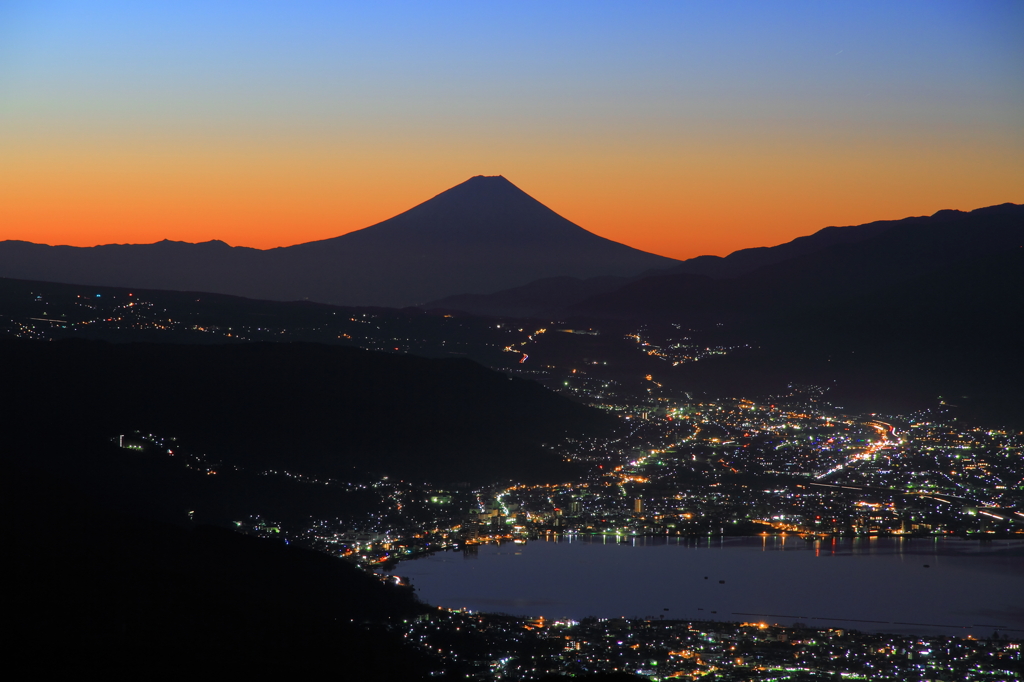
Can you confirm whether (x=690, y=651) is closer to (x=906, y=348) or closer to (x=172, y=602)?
(x=172, y=602)

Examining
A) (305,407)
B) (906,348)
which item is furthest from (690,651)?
(906,348)

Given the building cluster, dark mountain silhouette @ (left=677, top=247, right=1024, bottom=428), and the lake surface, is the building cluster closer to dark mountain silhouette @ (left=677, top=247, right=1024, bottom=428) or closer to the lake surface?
the lake surface

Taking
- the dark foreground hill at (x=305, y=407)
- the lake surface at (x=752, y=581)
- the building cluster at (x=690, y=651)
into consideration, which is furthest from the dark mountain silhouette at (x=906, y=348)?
the building cluster at (x=690, y=651)

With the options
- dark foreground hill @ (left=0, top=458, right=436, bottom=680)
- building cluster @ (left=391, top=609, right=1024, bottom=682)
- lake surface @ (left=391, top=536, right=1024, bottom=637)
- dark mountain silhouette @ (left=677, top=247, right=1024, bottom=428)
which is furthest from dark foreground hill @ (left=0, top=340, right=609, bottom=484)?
building cluster @ (left=391, top=609, right=1024, bottom=682)

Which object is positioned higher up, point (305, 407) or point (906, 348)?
point (906, 348)

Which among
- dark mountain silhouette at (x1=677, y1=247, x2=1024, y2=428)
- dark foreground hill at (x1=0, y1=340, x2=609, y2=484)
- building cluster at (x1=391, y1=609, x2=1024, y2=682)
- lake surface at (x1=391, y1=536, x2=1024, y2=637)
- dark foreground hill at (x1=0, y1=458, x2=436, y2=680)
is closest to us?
dark foreground hill at (x1=0, y1=458, x2=436, y2=680)

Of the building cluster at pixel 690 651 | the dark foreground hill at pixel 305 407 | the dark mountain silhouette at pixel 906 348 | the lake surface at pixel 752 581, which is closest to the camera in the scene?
the building cluster at pixel 690 651

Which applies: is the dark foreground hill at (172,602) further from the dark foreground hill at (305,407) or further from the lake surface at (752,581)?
the dark foreground hill at (305,407)
